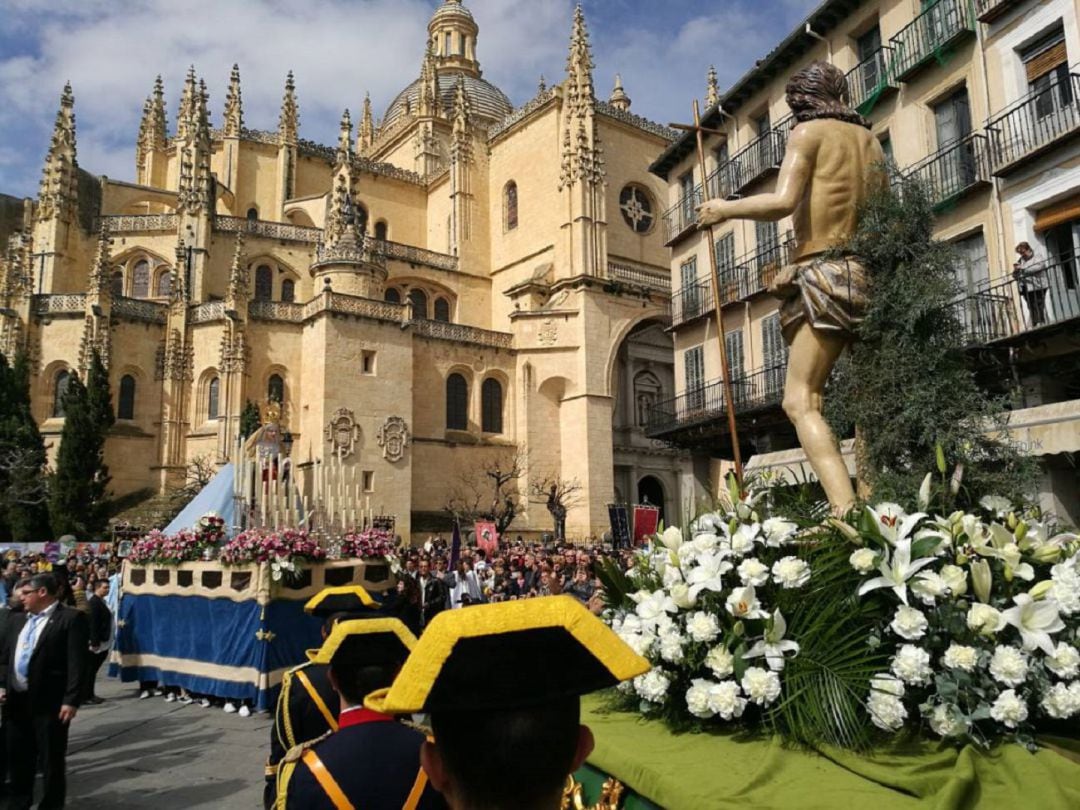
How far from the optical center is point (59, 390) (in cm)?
3300

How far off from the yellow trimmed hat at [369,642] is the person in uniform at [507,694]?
1717 millimetres

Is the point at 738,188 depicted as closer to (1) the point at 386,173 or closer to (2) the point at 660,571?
(2) the point at 660,571

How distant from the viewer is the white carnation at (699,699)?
117 inches

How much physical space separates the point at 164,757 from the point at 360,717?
6.16m

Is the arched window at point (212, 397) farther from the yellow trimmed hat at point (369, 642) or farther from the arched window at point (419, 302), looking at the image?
the yellow trimmed hat at point (369, 642)

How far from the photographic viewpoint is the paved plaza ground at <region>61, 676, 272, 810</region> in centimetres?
667

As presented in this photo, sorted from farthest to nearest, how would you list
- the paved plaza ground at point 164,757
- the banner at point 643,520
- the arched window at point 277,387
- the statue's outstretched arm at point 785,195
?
the arched window at point 277,387
the banner at point 643,520
the paved plaza ground at point 164,757
the statue's outstretched arm at point 785,195

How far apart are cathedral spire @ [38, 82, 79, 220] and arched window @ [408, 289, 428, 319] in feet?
52.4

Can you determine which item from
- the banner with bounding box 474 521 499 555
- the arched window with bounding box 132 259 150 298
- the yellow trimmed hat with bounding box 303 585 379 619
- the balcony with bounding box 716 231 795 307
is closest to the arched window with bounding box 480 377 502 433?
the banner with bounding box 474 521 499 555

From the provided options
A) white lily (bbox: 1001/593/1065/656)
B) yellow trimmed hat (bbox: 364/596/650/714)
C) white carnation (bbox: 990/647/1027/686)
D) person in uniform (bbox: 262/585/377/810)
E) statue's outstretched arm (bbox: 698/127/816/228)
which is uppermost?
statue's outstretched arm (bbox: 698/127/816/228)

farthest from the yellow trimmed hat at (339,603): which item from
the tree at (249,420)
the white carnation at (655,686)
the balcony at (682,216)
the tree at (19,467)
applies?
the tree at (19,467)

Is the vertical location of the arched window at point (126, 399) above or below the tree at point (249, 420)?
above

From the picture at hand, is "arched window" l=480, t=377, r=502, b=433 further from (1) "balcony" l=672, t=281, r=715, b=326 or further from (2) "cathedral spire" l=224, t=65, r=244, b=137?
(2) "cathedral spire" l=224, t=65, r=244, b=137

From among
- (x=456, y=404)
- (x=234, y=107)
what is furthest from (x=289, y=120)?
(x=456, y=404)
